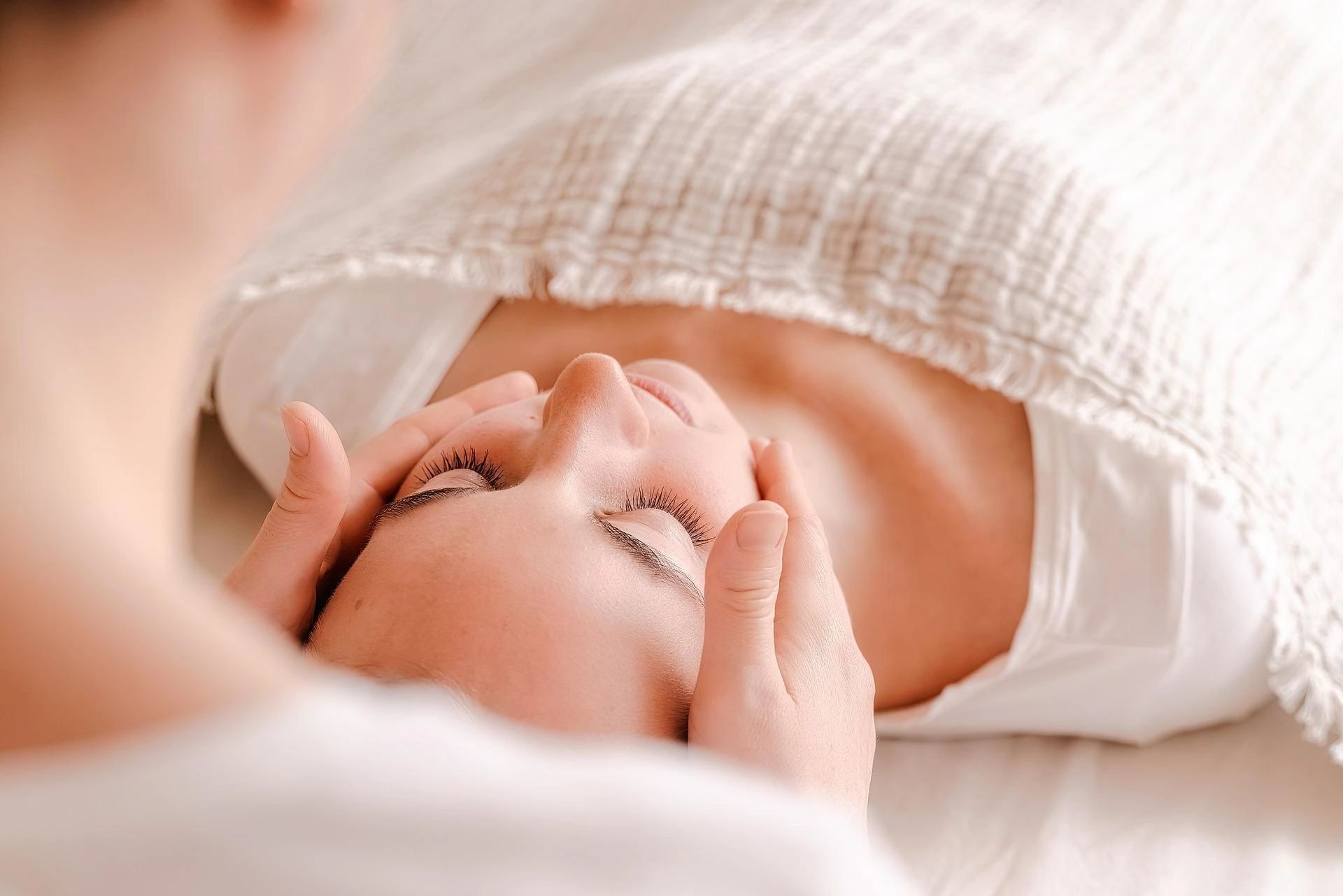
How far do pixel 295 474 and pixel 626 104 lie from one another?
0.48 meters

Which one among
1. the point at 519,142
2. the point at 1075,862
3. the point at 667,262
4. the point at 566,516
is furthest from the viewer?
the point at 519,142

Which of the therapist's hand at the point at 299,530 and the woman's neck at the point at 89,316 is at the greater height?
the woman's neck at the point at 89,316

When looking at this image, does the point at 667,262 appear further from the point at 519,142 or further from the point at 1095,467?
the point at 1095,467

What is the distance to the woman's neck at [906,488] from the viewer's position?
84cm

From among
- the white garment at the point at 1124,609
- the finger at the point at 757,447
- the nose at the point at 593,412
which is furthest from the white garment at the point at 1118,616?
the nose at the point at 593,412

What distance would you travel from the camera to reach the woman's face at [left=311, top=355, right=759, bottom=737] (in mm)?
520

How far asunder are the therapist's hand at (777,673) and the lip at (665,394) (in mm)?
188

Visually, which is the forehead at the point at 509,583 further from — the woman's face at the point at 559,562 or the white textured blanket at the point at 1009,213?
the white textured blanket at the point at 1009,213

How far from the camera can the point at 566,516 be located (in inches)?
23.9

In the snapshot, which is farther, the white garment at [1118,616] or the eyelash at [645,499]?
the white garment at [1118,616]

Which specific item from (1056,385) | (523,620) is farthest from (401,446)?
(1056,385)

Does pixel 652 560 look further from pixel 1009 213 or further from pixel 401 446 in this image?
pixel 1009 213

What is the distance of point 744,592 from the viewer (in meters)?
0.49

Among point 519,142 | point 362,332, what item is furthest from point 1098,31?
point 362,332
